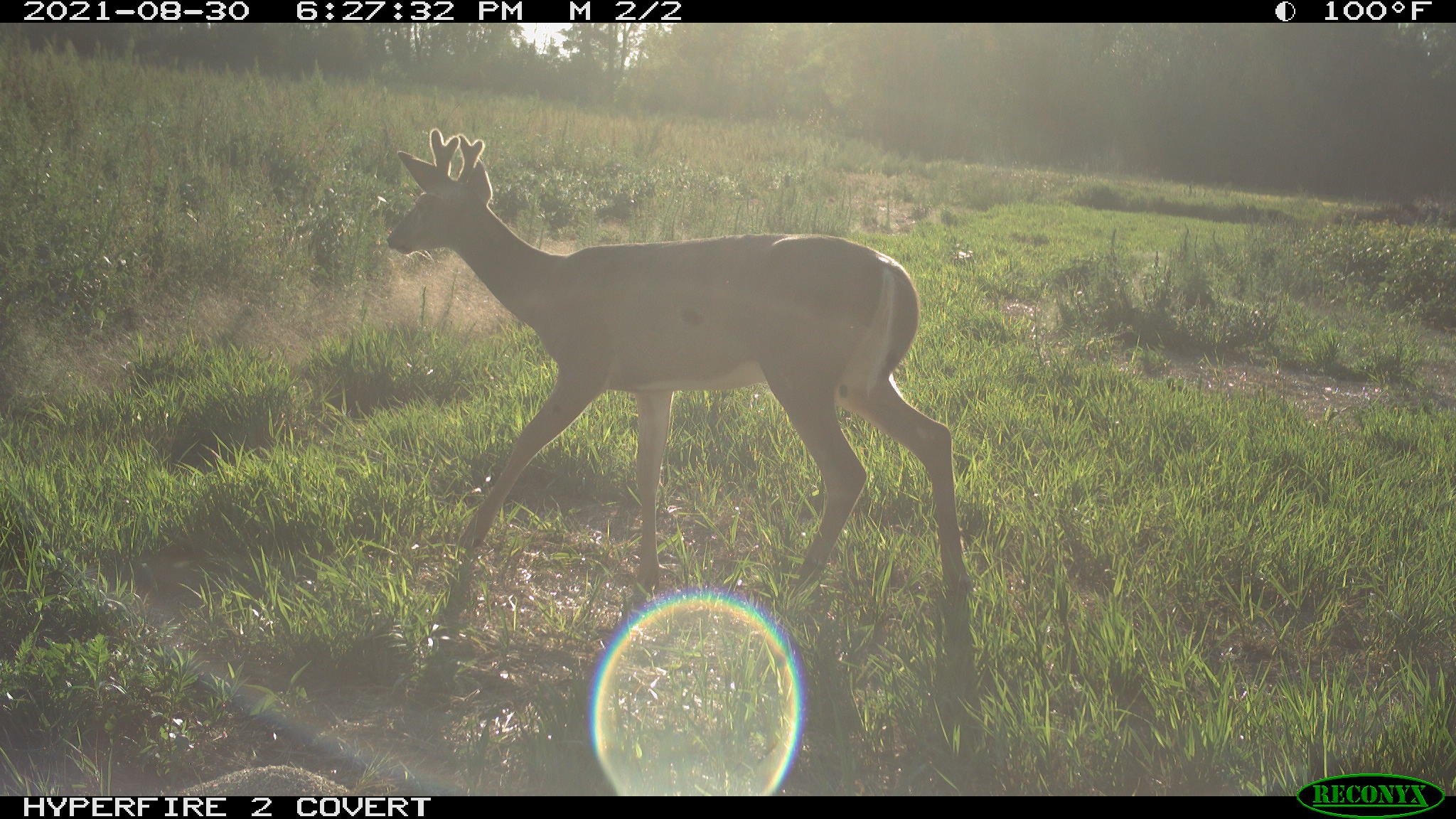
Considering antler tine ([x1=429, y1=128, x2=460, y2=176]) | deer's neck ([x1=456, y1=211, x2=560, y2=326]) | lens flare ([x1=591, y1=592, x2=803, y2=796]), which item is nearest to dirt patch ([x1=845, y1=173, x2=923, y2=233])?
antler tine ([x1=429, y1=128, x2=460, y2=176])

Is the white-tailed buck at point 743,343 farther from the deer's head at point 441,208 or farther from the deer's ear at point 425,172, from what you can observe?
the deer's ear at point 425,172

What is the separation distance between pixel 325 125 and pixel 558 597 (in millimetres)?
9674

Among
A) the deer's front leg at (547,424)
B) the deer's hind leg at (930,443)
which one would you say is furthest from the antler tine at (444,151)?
the deer's hind leg at (930,443)

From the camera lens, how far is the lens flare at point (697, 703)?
2.47 m

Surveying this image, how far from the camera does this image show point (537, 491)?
4.40m

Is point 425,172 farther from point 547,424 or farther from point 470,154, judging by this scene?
point 547,424

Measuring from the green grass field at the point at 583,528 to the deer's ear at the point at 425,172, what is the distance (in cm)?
122

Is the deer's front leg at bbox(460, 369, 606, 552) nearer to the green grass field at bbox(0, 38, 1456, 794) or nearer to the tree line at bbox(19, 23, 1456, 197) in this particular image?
the green grass field at bbox(0, 38, 1456, 794)

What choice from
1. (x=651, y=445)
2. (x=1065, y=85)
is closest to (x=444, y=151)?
(x=651, y=445)

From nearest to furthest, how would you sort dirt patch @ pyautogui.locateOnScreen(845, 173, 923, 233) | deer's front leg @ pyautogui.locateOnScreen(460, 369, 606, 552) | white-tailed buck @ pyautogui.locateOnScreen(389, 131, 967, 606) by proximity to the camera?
white-tailed buck @ pyautogui.locateOnScreen(389, 131, 967, 606), deer's front leg @ pyautogui.locateOnScreen(460, 369, 606, 552), dirt patch @ pyautogui.locateOnScreen(845, 173, 923, 233)

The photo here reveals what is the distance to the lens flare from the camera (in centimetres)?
247
